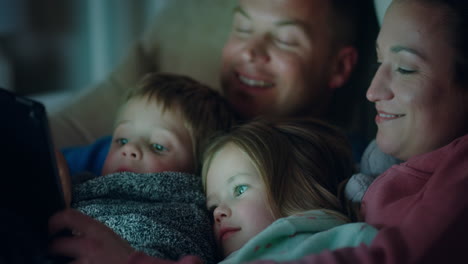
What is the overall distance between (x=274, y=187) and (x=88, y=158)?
63cm

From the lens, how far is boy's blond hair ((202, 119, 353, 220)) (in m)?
0.90

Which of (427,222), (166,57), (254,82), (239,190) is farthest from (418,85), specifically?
(166,57)

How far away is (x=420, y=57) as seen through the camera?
81 centimetres

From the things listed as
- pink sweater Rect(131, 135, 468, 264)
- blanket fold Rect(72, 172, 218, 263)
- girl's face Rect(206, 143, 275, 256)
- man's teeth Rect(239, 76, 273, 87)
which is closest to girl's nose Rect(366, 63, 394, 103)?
pink sweater Rect(131, 135, 468, 264)

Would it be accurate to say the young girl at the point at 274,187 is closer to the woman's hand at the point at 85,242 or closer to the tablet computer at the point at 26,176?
the woman's hand at the point at 85,242

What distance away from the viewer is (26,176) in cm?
65

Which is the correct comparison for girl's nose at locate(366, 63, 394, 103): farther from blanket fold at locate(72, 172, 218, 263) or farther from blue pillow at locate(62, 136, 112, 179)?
blue pillow at locate(62, 136, 112, 179)

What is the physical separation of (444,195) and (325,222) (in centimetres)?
19

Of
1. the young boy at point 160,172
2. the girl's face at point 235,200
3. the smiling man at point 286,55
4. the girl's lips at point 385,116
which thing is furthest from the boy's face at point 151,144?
the girl's lips at point 385,116

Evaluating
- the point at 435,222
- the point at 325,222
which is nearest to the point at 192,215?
the point at 325,222

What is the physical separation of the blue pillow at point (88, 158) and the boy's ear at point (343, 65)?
63 centimetres

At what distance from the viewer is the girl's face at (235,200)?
2.90 feet

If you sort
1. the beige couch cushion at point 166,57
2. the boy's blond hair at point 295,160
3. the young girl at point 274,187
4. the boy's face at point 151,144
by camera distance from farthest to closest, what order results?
1. the beige couch cushion at point 166,57
2. the boy's face at point 151,144
3. the boy's blond hair at point 295,160
4. the young girl at point 274,187

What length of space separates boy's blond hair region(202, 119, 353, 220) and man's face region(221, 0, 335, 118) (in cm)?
26
